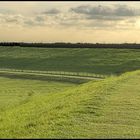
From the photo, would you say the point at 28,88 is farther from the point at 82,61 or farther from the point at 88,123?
the point at 82,61

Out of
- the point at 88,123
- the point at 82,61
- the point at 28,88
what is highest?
the point at 88,123

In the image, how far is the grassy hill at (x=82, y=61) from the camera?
355ft

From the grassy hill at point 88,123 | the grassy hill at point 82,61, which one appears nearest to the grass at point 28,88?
the grassy hill at point 88,123

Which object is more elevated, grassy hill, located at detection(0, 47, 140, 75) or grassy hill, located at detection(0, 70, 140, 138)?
grassy hill, located at detection(0, 70, 140, 138)

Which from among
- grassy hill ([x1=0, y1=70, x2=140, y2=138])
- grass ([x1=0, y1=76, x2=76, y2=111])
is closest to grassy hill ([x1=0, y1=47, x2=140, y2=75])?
grass ([x1=0, y1=76, x2=76, y2=111])

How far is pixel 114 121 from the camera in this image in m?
16.8

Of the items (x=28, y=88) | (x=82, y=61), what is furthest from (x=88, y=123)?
(x=82, y=61)

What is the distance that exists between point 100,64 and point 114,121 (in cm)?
9868

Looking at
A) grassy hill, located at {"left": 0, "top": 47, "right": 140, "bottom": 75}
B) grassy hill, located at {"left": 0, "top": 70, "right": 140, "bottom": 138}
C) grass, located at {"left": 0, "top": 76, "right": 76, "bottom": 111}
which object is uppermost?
grassy hill, located at {"left": 0, "top": 70, "right": 140, "bottom": 138}

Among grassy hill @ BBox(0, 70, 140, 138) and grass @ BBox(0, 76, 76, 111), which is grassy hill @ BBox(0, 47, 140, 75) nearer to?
grass @ BBox(0, 76, 76, 111)

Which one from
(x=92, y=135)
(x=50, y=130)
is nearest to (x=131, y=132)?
(x=92, y=135)

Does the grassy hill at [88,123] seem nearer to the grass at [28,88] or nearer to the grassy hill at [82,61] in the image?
the grass at [28,88]

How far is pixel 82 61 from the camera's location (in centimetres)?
12606

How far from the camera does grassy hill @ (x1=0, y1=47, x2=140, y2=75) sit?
108 m
